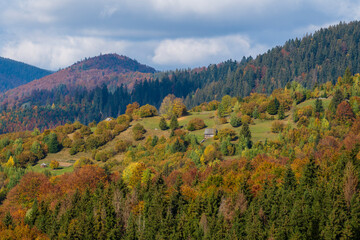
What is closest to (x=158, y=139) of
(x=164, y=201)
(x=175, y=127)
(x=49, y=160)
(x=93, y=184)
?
(x=175, y=127)

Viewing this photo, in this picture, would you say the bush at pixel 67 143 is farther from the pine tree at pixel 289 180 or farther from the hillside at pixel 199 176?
the pine tree at pixel 289 180

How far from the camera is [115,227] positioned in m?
70.1

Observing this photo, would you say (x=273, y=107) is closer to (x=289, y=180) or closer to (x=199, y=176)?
(x=199, y=176)

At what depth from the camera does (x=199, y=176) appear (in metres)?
98.9

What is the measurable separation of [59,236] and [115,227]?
9.53 metres

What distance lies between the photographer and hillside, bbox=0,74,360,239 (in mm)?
62719

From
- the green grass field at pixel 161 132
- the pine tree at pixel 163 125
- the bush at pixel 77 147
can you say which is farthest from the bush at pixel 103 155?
the pine tree at pixel 163 125

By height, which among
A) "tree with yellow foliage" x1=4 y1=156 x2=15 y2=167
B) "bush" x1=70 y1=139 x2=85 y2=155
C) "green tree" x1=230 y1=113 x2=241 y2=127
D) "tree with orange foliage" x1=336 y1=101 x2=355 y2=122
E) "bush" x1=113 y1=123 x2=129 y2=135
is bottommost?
"tree with yellow foliage" x1=4 y1=156 x2=15 y2=167

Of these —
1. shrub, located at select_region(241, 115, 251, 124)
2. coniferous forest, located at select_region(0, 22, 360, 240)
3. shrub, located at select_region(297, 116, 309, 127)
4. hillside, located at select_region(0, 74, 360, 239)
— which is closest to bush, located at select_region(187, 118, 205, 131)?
hillside, located at select_region(0, 74, 360, 239)

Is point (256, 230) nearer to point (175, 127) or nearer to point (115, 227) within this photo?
point (115, 227)

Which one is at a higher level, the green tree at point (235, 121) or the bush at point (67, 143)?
the green tree at point (235, 121)

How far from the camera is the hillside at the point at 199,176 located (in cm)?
6272

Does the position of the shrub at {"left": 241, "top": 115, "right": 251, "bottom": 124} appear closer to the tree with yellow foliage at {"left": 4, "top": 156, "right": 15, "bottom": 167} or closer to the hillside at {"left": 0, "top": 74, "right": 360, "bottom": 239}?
the hillside at {"left": 0, "top": 74, "right": 360, "bottom": 239}

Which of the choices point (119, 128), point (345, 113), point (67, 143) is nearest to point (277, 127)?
point (345, 113)
